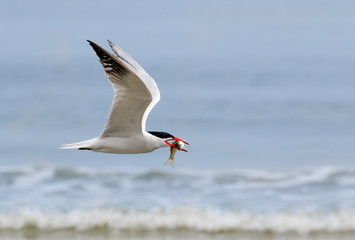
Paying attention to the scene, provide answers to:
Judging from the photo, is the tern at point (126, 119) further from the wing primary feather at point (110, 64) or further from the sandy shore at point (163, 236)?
the sandy shore at point (163, 236)

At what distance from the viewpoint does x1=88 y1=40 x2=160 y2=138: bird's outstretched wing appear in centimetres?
891

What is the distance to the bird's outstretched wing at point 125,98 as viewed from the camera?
8.91 meters

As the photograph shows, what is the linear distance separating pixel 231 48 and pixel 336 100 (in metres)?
30.6

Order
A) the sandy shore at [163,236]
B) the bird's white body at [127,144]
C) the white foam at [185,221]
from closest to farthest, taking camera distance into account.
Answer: the bird's white body at [127,144] < the sandy shore at [163,236] < the white foam at [185,221]

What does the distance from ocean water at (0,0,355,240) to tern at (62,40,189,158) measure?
4708 millimetres

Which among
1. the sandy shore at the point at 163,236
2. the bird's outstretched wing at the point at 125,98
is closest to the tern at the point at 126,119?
the bird's outstretched wing at the point at 125,98

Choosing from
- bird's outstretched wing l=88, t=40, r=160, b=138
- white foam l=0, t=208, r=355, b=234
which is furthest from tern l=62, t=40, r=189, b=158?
white foam l=0, t=208, r=355, b=234

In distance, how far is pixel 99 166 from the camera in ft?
62.8

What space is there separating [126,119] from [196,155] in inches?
446

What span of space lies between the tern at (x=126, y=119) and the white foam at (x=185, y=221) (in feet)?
16.2

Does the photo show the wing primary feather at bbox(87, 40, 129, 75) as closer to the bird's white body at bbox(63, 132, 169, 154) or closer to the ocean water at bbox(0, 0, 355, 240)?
the bird's white body at bbox(63, 132, 169, 154)

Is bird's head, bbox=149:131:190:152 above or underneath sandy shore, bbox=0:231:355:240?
above

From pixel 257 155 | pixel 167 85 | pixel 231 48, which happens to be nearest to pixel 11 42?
pixel 231 48

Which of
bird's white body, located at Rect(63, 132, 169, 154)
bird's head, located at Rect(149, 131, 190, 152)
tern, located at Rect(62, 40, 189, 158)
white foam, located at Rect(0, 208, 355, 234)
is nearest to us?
tern, located at Rect(62, 40, 189, 158)
